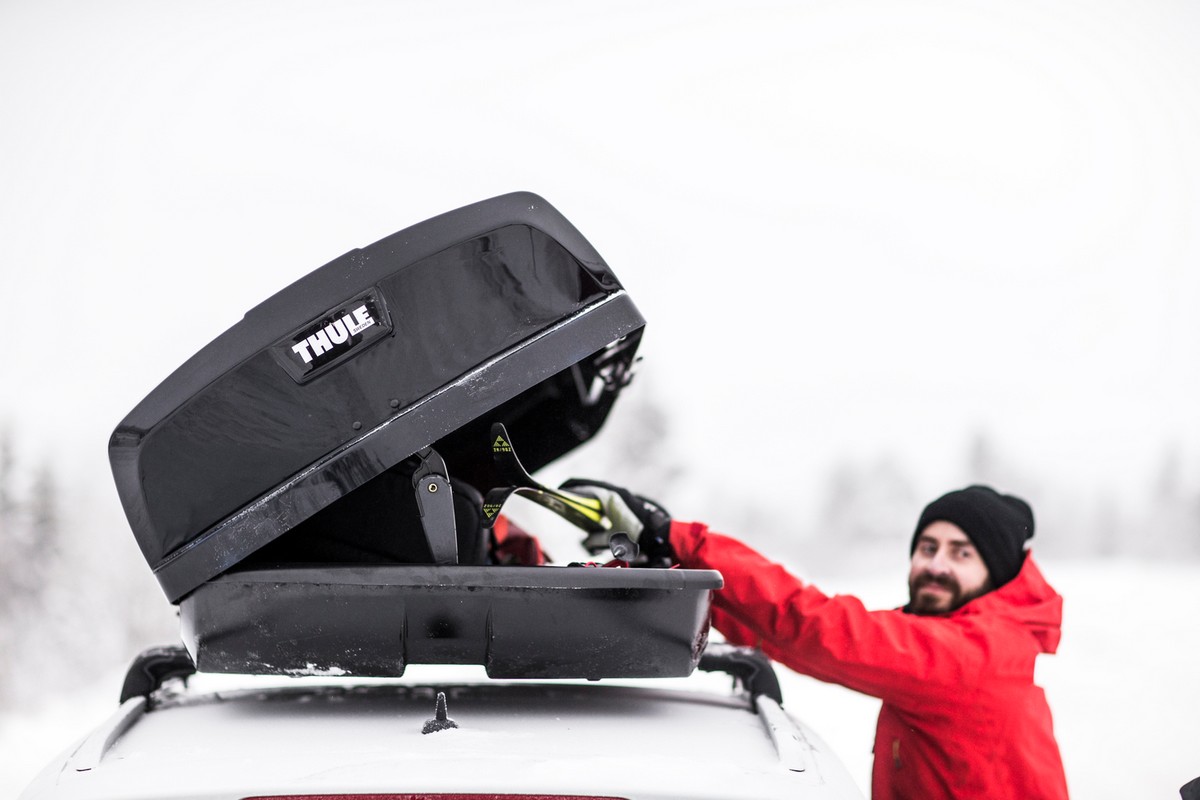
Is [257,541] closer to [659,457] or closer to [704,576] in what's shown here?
[704,576]

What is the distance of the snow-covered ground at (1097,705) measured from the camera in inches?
333

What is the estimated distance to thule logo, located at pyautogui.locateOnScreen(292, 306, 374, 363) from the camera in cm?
201

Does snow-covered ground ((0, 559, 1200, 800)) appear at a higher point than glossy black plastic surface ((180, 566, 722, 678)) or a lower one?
lower

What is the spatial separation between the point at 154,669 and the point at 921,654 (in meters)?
1.72

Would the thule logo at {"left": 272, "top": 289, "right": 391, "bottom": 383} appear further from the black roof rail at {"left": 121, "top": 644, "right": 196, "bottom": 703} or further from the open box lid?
the black roof rail at {"left": 121, "top": 644, "right": 196, "bottom": 703}

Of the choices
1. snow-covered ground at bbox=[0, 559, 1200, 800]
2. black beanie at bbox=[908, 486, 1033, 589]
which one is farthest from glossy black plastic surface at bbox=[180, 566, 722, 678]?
snow-covered ground at bbox=[0, 559, 1200, 800]

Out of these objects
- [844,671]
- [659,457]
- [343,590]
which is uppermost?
[343,590]

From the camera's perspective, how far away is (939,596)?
317 cm

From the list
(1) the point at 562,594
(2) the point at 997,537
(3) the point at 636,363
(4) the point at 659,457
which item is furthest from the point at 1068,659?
(1) the point at 562,594

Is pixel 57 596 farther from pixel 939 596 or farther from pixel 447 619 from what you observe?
pixel 447 619

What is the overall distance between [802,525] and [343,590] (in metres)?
17.5

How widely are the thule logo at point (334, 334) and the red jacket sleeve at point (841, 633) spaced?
1078 millimetres

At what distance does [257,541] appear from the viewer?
2.03 metres

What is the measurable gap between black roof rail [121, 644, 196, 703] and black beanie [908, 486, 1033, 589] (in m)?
1.97
